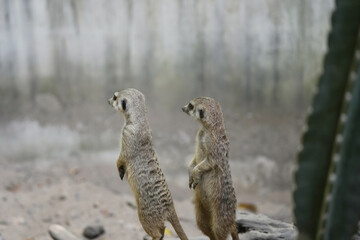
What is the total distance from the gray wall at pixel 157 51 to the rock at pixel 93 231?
1.62 metres

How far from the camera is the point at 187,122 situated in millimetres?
4945

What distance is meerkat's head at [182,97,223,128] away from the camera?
2.35 metres

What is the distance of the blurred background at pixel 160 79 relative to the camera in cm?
486

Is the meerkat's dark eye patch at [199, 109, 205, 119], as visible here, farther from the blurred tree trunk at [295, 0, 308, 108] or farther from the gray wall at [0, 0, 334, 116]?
the blurred tree trunk at [295, 0, 308, 108]

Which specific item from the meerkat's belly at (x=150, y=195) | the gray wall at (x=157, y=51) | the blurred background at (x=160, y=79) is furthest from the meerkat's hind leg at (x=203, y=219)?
the gray wall at (x=157, y=51)

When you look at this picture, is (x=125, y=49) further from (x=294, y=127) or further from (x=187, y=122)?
(x=294, y=127)

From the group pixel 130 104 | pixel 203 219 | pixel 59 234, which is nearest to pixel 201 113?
→ pixel 130 104

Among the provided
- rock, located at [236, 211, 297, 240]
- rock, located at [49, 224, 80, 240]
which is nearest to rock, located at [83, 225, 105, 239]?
rock, located at [49, 224, 80, 240]

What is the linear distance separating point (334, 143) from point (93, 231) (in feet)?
8.62

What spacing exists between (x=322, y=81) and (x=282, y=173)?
11.8 ft

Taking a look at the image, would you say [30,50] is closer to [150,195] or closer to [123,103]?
[123,103]

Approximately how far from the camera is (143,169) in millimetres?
2482

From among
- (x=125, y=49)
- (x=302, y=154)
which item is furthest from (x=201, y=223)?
(x=125, y=49)

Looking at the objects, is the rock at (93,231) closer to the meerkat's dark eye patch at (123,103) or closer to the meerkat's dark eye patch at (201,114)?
the meerkat's dark eye patch at (123,103)
